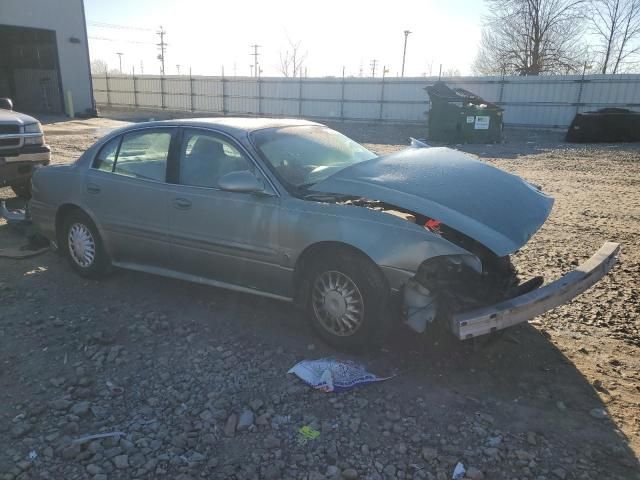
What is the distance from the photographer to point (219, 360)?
359cm

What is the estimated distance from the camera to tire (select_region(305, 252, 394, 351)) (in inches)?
132

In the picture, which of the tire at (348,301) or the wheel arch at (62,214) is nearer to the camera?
the tire at (348,301)

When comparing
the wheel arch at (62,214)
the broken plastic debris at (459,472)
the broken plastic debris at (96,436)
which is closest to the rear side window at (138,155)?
the wheel arch at (62,214)

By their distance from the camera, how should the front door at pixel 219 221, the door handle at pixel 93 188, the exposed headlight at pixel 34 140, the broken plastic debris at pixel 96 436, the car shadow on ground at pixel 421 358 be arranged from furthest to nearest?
the exposed headlight at pixel 34 140 → the door handle at pixel 93 188 → the front door at pixel 219 221 → the car shadow on ground at pixel 421 358 → the broken plastic debris at pixel 96 436

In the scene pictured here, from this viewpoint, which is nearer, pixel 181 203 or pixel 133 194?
pixel 181 203

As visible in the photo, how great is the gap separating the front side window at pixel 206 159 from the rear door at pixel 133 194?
8.0 inches

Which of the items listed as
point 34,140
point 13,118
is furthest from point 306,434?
point 13,118

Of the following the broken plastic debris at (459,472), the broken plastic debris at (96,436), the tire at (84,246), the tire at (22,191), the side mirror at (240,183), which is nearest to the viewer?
the broken plastic debris at (459,472)

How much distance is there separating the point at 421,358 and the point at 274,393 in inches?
42.6

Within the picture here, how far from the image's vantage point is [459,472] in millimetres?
2523

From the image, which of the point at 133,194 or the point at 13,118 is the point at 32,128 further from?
the point at 133,194

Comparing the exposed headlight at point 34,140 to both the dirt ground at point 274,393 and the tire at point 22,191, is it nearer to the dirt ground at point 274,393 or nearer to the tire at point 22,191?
the tire at point 22,191

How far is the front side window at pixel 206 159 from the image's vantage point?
4089 millimetres

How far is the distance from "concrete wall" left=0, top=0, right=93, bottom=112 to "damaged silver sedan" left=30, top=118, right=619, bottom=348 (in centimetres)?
2176
